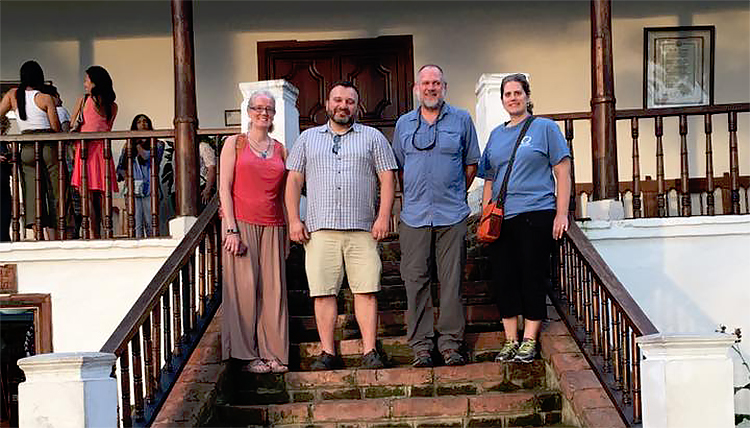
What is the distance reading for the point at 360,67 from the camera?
980 cm

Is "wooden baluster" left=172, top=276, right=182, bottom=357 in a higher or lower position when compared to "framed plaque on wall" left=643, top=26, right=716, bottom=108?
lower

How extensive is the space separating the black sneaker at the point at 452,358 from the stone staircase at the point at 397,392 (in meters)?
0.03

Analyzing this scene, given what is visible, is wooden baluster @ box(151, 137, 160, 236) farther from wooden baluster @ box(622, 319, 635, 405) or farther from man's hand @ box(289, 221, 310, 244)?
wooden baluster @ box(622, 319, 635, 405)

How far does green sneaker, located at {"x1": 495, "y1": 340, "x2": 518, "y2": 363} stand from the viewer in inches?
229

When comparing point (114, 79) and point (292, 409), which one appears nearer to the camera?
point (292, 409)

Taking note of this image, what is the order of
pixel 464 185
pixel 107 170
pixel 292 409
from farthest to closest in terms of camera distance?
pixel 107 170
pixel 464 185
pixel 292 409

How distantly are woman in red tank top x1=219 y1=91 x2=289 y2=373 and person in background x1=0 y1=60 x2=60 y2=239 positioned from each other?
2.10 m

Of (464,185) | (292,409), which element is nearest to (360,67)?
(464,185)

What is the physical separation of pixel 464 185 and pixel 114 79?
5010 mm

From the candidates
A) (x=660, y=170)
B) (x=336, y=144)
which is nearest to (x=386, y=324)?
(x=336, y=144)

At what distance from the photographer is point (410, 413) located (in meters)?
5.46

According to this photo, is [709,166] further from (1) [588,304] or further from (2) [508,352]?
(2) [508,352]

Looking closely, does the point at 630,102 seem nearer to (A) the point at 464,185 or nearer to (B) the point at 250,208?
(A) the point at 464,185

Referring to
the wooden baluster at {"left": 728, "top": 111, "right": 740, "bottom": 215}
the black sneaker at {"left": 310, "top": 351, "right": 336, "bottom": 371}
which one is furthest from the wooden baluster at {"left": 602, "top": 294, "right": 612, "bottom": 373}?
the wooden baluster at {"left": 728, "top": 111, "right": 740, "bottom": 215}
